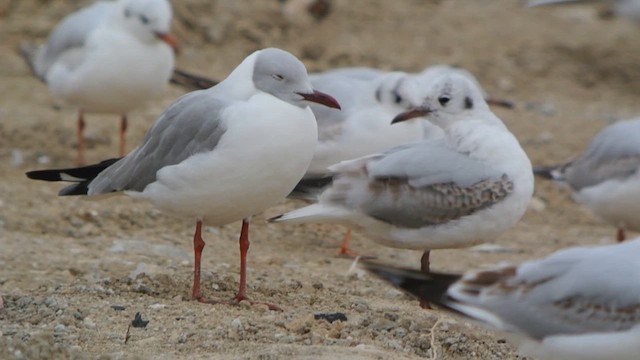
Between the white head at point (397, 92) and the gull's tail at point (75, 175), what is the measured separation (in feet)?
5.92

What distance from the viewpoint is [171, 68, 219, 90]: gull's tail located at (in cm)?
781

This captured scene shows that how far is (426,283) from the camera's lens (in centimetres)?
431

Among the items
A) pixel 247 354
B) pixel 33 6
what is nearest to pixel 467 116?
pixel 247 354

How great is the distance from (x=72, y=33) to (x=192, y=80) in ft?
3.67

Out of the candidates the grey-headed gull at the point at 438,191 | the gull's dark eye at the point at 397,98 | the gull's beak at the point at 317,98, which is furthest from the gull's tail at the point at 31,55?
the gull's beak at the point at 317,98

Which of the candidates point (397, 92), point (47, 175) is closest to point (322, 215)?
point (47, 175)

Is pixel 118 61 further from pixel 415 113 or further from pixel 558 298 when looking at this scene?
pixel 558 298

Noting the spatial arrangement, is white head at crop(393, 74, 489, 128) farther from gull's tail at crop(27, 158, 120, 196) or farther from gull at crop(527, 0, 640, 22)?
gull at crop(527, 0, 640, 22)

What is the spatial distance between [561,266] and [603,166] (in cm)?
311

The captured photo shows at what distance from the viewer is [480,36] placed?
11719 mm

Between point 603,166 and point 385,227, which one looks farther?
point 603,166

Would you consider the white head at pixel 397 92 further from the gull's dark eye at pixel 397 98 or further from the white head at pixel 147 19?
the white head at pixel 147 19

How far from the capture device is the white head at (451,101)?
5875mm

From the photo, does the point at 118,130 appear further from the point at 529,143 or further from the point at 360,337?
the point at 360,337
